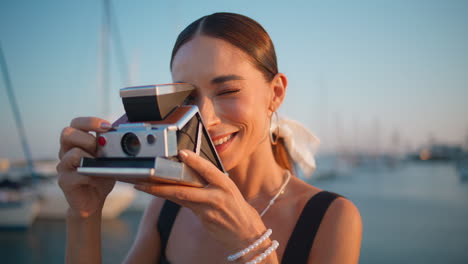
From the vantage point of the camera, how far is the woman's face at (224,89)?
111cm

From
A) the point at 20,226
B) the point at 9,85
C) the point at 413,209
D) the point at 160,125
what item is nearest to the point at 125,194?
the point at 20,226

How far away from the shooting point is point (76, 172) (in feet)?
3.26

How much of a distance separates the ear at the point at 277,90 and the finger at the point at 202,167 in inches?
23.1

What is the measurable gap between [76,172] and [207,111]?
0.46 metres

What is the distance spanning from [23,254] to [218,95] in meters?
9.54

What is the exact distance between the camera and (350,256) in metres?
1.09

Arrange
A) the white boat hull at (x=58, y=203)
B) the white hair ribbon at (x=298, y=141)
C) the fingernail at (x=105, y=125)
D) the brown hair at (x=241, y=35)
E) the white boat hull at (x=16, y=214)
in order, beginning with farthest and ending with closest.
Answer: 1. the white boat hull at (x=58, y=203)
2. the white boat hull at (x=16, y=214)
3. the white hair ribbon at (x=298, y=141)
4. the brown hair at (x=241, y=35)
5. the fingernail at (x=105, y=125)

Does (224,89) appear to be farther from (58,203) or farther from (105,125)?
(58,203)

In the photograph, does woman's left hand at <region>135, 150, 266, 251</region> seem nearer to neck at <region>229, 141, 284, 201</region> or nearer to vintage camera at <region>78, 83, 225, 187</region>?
vintage camera at <region>78, 83, 225, 187</region>

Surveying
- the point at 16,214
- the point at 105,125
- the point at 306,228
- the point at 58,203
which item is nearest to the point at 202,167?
the point at 105,125

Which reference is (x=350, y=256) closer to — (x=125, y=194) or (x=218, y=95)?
(x=218, y=95)

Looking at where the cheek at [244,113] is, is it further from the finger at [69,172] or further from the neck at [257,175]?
the finger at [69,172]

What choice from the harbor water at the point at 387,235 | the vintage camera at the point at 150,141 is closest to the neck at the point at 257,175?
the vintage camera at the point at 150,141

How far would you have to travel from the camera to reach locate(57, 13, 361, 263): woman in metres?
0.90
